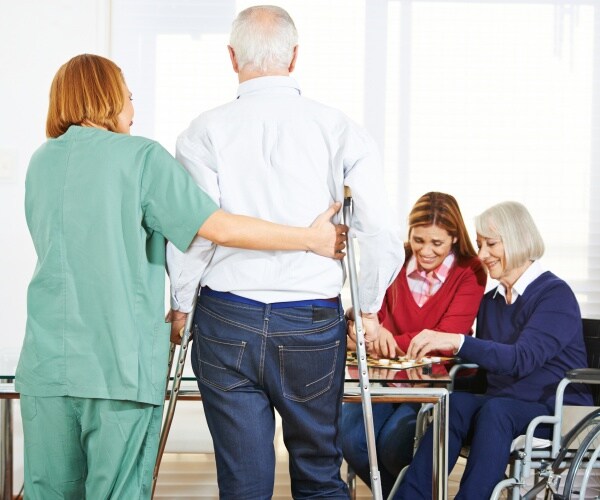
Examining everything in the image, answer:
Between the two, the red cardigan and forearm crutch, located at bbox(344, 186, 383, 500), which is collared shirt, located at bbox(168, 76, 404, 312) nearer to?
forearm crutch, located at bbox(344, 186, 383, 500)

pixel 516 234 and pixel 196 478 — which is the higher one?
pixel 516 234

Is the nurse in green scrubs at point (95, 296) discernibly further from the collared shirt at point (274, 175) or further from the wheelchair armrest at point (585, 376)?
the wheelchair armrest at point (585, 376)

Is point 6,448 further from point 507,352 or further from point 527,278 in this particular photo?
point 527,278

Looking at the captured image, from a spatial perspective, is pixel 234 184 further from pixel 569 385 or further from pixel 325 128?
pixel 569 385

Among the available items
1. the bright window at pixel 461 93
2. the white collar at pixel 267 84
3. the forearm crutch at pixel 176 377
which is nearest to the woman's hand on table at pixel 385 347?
the forearm crutch at pixel 176 377

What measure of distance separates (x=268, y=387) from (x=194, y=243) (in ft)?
1.08

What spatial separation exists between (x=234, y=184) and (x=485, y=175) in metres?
A: 2.27

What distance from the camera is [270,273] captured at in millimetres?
1838

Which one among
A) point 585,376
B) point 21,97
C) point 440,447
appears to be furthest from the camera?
point 21,97

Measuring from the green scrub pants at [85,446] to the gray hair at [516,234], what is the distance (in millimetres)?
1471

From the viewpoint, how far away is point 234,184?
6.05 feet

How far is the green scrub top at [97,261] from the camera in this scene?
1.68m

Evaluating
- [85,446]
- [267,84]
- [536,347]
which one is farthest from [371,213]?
[536,347]

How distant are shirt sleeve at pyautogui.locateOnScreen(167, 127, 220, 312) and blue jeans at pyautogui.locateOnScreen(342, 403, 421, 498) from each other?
3.54 feet
